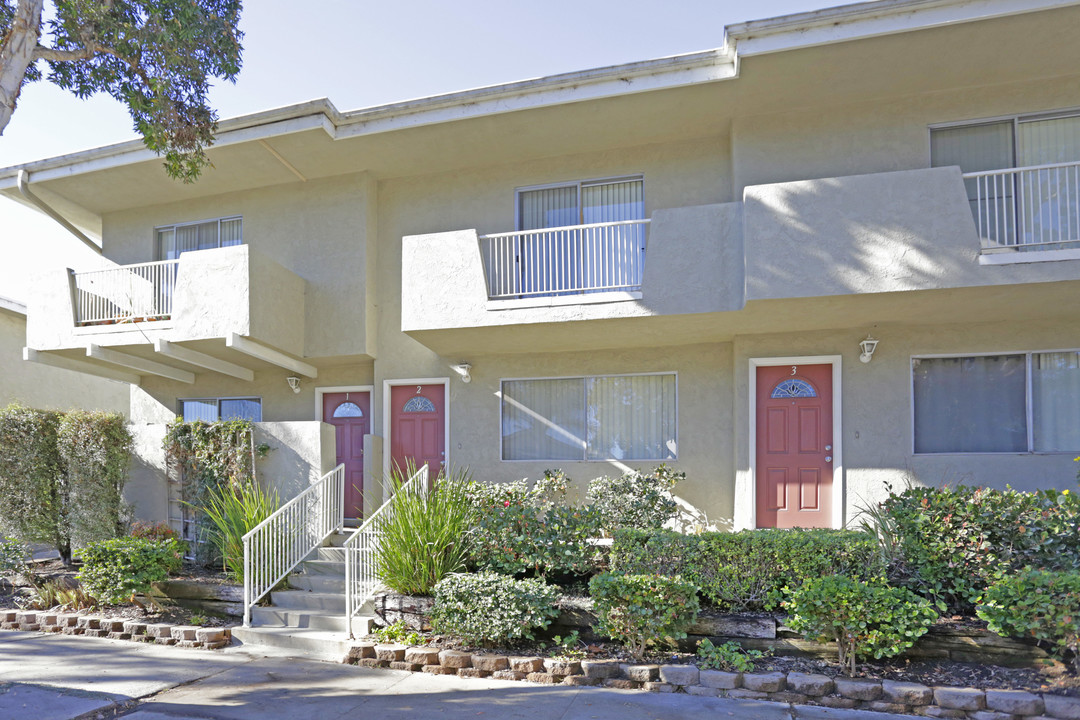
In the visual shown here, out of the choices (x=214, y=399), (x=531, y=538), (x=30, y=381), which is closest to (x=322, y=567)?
(x=531, y=538)

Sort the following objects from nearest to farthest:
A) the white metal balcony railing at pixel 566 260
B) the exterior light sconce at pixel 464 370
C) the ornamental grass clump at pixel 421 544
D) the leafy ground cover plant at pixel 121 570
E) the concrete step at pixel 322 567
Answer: the ornamental grass clump at pixel 421 544, the leafy ground cover plant at pixel 121 570, the concrete step at pixel 322 567, the white metal balcony railing at pixel 566 260, the exterior light sconce at pixel 464 370

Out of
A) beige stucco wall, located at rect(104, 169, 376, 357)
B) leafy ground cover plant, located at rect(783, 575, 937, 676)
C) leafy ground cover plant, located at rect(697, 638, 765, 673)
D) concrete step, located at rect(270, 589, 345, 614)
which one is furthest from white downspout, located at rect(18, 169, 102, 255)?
leafy ground cover plant, located at rect(783, 575, 937, 676)

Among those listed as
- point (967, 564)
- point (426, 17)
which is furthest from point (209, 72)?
point (967, 564)

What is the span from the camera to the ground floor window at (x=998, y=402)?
26.6ft

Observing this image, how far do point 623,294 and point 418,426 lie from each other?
397 cm

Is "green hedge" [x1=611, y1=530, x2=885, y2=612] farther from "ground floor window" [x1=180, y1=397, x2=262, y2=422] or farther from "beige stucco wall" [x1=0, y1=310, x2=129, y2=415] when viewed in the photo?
"beige stucco wall" [x1=0, y1=310, x2=129, y2=415]

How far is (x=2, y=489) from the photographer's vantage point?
9.40 meters

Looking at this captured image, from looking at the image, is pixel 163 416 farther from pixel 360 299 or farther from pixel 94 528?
pixel 360 299

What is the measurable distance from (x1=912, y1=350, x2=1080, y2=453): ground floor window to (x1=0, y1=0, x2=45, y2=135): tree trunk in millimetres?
10252

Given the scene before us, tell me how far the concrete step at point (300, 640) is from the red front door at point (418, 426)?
3.25m

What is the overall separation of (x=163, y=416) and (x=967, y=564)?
11.9 m

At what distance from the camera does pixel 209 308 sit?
378 inches

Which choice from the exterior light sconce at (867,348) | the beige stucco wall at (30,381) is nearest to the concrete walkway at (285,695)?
the exterior light sconce at (867,348)

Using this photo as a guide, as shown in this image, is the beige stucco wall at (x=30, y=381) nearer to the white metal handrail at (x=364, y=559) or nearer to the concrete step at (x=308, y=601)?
the concrete step at (x=308, y=601)
